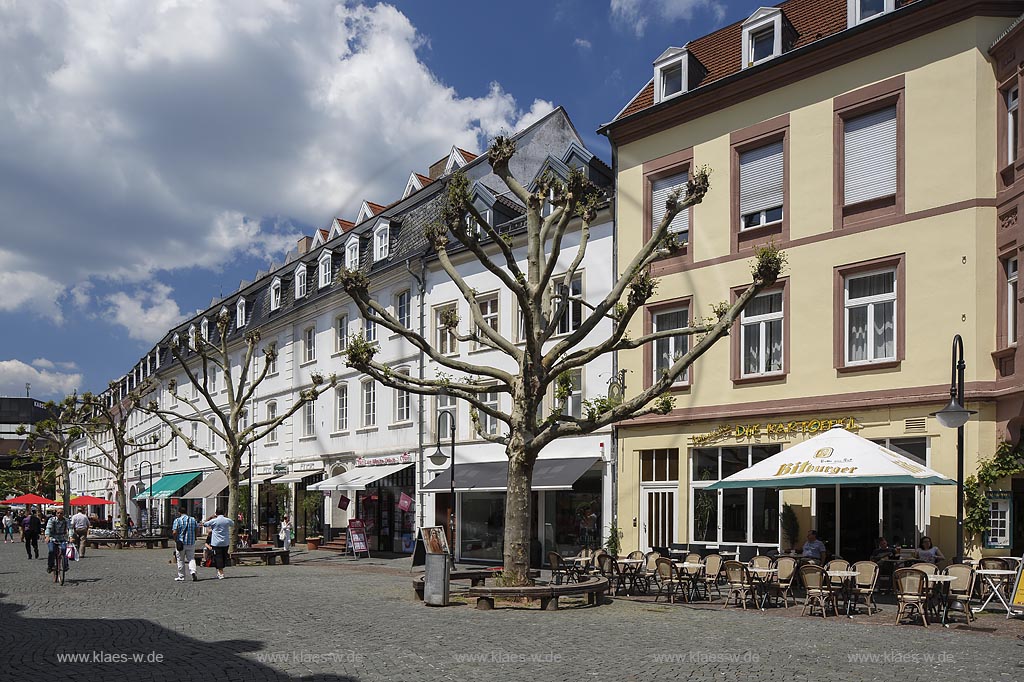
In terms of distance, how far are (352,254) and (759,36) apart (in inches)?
784

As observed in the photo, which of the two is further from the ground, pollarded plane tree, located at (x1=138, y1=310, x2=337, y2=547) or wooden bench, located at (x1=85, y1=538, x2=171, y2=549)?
pollarded plane tree, located at (x1=138, y1=310, x2=337, y2=547)

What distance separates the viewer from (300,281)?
43.5 meters

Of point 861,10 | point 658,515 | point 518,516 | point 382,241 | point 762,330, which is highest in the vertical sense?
point 861,10

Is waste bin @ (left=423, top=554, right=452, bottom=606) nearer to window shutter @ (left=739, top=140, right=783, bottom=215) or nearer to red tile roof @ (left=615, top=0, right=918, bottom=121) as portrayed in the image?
window shutter @ (left=739, top=140, right=783, bottom=215)

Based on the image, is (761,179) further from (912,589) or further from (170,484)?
(170,484)

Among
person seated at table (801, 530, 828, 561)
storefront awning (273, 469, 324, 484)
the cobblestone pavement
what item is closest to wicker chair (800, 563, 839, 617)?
the cobblestone pavement

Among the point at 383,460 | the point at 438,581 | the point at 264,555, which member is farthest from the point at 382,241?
the point at 438,581

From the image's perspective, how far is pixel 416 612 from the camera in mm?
16375

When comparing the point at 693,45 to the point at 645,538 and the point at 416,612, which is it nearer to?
the point at 645,538

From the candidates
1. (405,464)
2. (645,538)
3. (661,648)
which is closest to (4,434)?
(405,464)

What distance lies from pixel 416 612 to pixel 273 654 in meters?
4.82

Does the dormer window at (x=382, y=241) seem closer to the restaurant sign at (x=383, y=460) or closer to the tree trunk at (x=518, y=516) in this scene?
the restaurant sign at (x=383, y=460)

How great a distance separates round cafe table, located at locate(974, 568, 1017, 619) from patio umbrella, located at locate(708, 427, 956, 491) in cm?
157

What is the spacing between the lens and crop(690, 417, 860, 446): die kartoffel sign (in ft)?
70.0
